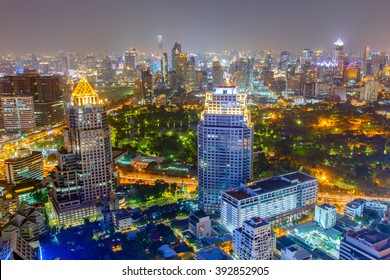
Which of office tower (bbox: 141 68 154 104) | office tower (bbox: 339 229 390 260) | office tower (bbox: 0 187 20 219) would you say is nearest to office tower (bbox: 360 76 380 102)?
office tower (bbox: 141 68 154 104)

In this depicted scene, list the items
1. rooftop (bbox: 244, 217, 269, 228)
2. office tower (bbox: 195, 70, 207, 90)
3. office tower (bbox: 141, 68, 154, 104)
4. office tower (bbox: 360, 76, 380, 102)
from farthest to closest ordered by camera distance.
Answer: office tower (bbox: 195, 70, 207, 90) < office tower (bbox: 360, 76, 380, 102) < office tower (bbox: 141, 68, 154, 104) < rooftop (bbox: 244, 217, 269, 228)

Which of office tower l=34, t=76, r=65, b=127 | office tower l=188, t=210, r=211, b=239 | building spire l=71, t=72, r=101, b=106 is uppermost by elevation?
building spire l=71, t=72, r=101, b=106

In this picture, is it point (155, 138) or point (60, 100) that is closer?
point (155, 138)

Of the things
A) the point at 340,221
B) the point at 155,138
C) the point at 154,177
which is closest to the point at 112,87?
the point at 155,138

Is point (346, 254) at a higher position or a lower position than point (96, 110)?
lower

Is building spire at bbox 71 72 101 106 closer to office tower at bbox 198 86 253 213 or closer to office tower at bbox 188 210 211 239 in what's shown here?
office tower at bbox 198 86 253 213

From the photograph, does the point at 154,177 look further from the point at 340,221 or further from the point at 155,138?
the point at 340,221
